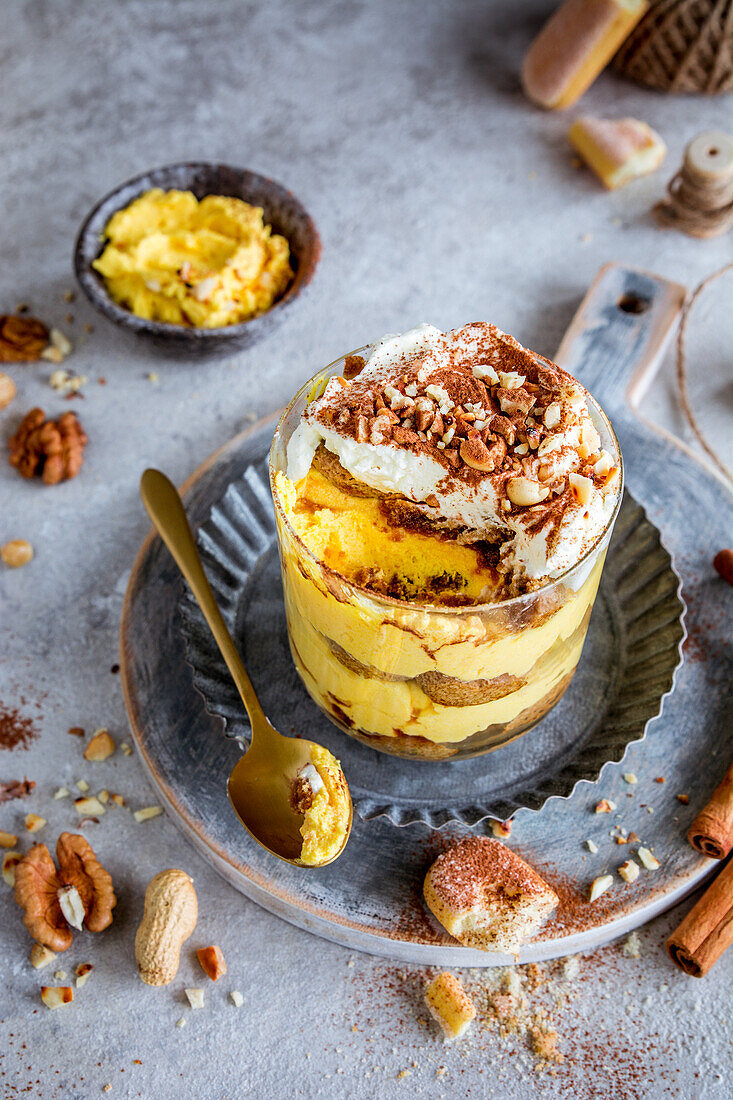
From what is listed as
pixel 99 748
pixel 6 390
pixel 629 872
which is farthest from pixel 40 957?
pixel 6 390

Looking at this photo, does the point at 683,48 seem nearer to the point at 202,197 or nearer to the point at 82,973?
the point at 202,197

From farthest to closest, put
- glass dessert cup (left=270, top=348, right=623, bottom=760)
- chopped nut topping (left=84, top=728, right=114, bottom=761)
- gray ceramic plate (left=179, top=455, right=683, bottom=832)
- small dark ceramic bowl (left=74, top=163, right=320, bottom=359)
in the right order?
small dark ceramic bowl (left=74, top=163, right=320, bottom=359), chopped nut topping (left=84, top=728, right=114, bottom=761), gray ceramic plate (left=179, top=455, right=683, bottom=832), glass dessert cup (left=270, top=348, right=623, bottom=760)

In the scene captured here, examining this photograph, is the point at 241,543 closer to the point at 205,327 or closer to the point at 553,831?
the point at 205,327

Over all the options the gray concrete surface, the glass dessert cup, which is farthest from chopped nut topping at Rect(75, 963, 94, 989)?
the glass dessert cup

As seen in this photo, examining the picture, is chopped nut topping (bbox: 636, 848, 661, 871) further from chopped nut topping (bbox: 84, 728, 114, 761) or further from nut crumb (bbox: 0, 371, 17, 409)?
nut crumb (bbox: 0, 371, 17, 409)

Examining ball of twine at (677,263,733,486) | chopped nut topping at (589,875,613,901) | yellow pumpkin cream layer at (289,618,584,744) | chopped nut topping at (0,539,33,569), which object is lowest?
chopped nut topping at (0,539,33,569)

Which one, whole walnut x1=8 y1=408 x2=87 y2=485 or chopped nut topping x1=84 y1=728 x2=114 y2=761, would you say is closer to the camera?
chopped nut topping x1=84 y1=728 x2=114 y2=761

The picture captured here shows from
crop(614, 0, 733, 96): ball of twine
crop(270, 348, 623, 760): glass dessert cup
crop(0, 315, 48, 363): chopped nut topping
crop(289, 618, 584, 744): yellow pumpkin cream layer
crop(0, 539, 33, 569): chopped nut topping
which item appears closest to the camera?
crop(270, 348, 623, 760): glass dessert cup

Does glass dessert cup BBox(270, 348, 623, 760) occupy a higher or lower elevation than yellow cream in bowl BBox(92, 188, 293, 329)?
higher
